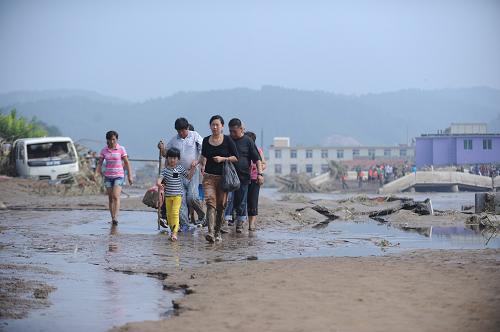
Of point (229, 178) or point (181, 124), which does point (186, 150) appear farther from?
point (229, 178)

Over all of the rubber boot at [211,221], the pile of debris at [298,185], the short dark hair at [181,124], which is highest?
the short dark hair at [181,124]

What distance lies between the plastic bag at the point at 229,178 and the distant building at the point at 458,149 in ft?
215

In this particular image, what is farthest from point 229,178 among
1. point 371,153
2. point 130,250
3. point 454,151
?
point 371,153

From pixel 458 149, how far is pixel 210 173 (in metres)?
66.4

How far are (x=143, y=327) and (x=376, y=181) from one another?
66.7 metres

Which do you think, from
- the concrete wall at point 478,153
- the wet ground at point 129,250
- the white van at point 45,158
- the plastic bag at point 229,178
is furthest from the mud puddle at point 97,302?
the concrete wall at point 478,153

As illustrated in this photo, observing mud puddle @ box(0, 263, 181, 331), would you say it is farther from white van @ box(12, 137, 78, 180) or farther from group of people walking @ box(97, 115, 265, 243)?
white van @ box(12, 137, 78, 180)

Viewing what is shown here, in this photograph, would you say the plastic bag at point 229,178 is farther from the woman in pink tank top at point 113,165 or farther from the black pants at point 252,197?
the woman in pink tank top at point 113,165

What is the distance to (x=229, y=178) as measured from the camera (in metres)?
11.8

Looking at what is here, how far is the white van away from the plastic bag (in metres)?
20.4

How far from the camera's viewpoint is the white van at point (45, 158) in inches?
1236

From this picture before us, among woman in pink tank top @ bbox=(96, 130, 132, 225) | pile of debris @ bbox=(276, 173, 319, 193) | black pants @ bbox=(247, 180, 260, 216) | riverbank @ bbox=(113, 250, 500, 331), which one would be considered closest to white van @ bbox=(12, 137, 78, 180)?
woman in pink tank top @ bbox=(96, 130, 132, 225)

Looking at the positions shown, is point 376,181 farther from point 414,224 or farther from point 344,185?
point 414,224

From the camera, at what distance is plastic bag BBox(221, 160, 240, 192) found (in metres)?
11.8
